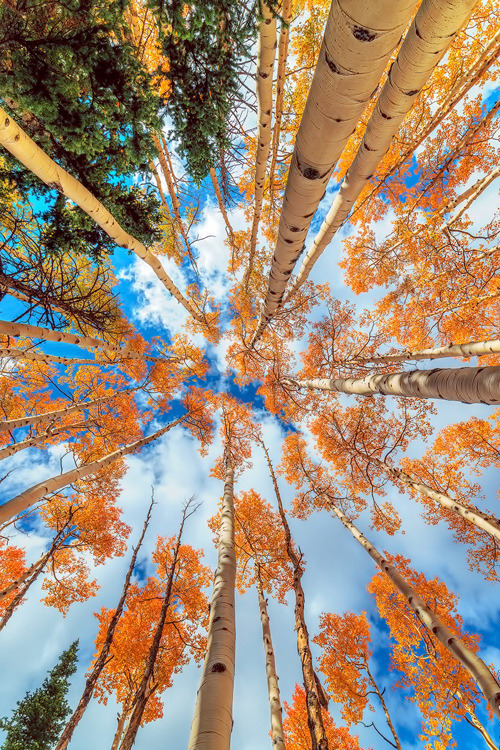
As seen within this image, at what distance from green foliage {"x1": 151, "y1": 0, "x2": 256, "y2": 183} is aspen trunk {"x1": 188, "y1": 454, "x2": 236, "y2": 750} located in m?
5.89

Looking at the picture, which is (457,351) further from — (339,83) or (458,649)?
(339,83)

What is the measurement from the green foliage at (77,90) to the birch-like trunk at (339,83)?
230 centimetres

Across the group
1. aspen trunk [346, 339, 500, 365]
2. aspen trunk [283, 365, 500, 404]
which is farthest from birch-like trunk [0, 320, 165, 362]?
aspen trunk [346, 339, 500, 365]

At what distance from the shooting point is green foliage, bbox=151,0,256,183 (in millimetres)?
3033

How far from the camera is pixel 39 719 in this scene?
34.3 ft

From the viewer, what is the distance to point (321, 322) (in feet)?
34.5

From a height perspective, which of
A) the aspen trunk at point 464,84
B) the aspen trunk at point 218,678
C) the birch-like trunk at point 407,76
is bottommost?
the aspen trunk at point 218,678

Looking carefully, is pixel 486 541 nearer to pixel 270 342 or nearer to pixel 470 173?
pixel 270 342

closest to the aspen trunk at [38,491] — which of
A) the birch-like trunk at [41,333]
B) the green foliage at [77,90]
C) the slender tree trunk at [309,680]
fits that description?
the birch-like trunk at [41,333]

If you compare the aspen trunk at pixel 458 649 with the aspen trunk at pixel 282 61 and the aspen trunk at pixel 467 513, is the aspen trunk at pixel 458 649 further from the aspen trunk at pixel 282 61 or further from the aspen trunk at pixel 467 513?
the aspen trunk at pixel 282 61

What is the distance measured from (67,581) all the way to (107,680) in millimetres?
3904

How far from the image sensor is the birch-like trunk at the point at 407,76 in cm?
172

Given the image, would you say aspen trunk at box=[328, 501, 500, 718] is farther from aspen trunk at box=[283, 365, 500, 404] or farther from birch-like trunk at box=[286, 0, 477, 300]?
birch-like trunk at box=[286, 0, 477, 300]

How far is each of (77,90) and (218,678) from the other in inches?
219
